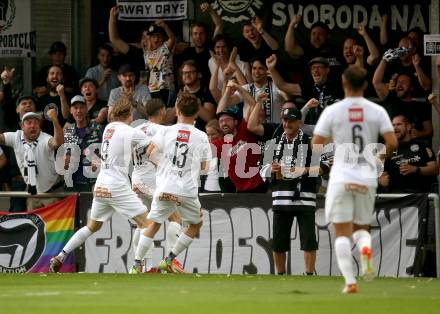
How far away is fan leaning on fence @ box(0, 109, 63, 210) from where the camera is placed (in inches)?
758

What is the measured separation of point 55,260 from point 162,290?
4409mm

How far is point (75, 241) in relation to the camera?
1734 cm

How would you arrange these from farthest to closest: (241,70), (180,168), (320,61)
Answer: (241,70) < (320,61) < (180,168)

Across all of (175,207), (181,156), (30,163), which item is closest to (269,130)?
(181,156)

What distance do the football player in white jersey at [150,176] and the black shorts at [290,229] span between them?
54.2 inches

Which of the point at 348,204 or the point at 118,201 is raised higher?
the point at 348,204

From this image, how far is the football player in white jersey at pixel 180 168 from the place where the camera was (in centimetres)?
1656

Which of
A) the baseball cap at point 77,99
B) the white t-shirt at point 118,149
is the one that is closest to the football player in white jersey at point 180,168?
the white t-shirt at point 118,149

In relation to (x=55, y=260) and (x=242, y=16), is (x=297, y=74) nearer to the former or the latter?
(x=242, y=16)

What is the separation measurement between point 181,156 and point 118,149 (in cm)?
103

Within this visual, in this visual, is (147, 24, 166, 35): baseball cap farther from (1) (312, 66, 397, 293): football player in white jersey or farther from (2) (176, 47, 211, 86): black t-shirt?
(1) (312, 66, 397, 293): football player in white jersey

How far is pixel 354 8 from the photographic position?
22406mm

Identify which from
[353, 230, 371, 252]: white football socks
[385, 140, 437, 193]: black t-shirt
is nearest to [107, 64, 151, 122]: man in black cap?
[385, 140, 437, 193]: black t-shirt

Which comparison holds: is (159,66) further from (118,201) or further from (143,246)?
(143,246)
